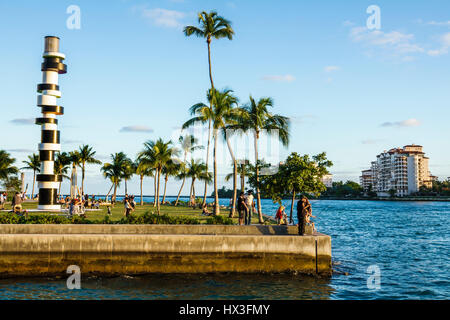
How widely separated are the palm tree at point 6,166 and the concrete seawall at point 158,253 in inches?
2386

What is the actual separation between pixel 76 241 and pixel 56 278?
5.20 ft

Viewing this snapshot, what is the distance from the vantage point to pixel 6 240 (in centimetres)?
1627

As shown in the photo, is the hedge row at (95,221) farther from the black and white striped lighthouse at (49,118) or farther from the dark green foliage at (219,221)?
the black and white striped lighthouse at (49,118)

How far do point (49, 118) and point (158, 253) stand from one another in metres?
26.6

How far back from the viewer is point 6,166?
70.4 meters

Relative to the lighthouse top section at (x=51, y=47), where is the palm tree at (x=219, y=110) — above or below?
below

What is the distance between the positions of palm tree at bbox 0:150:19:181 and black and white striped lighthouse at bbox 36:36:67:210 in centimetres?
3653

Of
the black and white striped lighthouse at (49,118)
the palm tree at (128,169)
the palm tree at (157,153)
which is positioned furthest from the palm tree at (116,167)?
the black and white striped lighthouse at (49,118)

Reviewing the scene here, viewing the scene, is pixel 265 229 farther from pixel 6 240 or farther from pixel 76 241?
pixel 6 240

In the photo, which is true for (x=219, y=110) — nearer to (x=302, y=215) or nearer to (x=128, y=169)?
(x=302, y=215)

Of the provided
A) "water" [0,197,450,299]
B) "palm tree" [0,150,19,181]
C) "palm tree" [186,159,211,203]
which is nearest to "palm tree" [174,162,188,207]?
"palm tree" [186,159,211,203]

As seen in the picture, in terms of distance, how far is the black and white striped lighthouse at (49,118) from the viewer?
38.5 metres

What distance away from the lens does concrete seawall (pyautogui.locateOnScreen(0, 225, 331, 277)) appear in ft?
53.8
